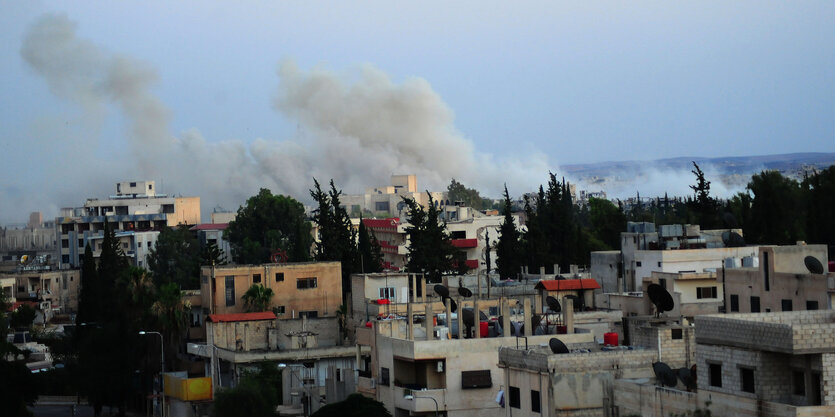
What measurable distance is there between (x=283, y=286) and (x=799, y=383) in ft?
130

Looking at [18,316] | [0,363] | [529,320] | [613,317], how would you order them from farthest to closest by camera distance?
[18,316] → [0,363] → [613,317] → [529,320]

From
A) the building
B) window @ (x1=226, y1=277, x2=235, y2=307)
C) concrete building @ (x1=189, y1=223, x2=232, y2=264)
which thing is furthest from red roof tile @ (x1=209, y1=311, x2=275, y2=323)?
concrete building @ (x1=189, y1=223, x2=232, y2=264)

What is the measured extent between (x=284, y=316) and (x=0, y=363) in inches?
409

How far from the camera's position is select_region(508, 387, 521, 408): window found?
29.7 meters

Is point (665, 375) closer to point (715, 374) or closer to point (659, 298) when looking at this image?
point (715, 374)

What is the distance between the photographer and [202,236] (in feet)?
398

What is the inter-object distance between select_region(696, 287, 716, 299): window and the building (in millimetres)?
75174

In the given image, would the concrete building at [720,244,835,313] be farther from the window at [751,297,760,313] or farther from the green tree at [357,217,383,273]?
the green tree at [357,217,383,273]

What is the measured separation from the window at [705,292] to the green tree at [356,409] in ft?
48.8

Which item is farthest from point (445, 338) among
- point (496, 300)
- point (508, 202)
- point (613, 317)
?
point (508, 202)

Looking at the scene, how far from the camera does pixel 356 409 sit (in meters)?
34.9

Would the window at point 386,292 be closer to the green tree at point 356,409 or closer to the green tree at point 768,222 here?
the green tree at point 768,222

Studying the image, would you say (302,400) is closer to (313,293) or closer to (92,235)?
(313,293)

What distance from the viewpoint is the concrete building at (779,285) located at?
34875mm
